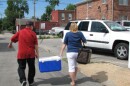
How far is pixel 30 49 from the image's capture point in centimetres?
859

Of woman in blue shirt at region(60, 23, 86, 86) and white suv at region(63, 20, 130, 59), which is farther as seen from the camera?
white suv at region(63, 20, 130, 59)

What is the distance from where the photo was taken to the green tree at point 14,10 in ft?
351

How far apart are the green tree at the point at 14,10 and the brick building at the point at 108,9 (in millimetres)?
59230

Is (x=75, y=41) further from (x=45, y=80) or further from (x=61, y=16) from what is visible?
(x=61, y=16)

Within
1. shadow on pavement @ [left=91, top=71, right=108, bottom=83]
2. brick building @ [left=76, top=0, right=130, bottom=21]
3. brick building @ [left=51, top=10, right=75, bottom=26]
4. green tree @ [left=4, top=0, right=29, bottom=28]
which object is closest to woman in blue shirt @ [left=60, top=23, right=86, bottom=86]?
shadow on pavement @ [left=91, top=71, right=108, bottom=83]

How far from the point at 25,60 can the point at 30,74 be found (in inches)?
19.1

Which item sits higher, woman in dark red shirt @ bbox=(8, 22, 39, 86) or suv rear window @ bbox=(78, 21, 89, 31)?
suv rear window @ bbox=(78, 21, 89, 31)

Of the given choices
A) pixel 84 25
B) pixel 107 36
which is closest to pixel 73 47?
pixel 107 36

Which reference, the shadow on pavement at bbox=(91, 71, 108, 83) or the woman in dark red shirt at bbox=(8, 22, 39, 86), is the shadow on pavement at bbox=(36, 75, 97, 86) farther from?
the woman in dark red shirt at bbox=(8, 22, 39, 86)

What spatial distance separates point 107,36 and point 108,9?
1141 inches

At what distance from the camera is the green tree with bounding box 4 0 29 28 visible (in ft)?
351

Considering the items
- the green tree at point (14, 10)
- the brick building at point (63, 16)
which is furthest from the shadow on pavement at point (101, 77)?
the green tree at point (14, 10)

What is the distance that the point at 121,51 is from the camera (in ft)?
47.6

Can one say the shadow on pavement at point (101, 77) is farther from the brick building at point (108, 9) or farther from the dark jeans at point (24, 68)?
the brick building at point (108, 9)
